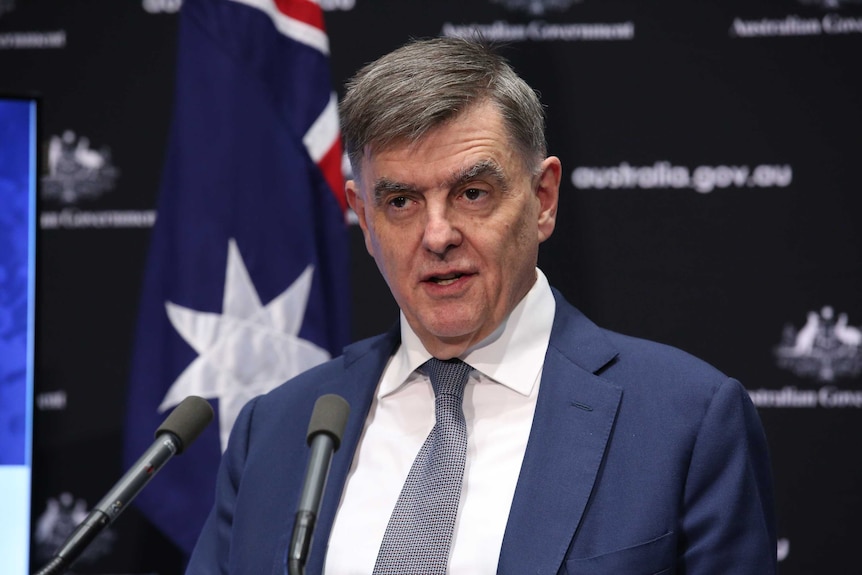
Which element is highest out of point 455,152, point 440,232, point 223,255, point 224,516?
point 455,152

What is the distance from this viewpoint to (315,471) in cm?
144

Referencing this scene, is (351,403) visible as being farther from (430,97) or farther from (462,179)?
(430,97)

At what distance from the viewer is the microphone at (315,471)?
4.34ft

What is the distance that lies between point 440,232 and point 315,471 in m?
0.64

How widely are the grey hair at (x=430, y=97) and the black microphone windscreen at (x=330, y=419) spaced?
626 millimetres

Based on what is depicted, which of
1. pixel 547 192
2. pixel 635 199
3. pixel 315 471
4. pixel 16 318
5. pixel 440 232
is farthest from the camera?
pixel 635 199

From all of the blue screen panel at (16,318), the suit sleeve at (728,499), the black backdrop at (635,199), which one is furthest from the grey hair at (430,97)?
the black backdrop at (635,199)

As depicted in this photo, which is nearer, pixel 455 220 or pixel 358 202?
pixel 455 220

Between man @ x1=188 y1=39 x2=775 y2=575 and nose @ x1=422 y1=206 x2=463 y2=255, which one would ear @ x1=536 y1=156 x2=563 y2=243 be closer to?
man @ x1=188 y1=39 x2=775 y2=575

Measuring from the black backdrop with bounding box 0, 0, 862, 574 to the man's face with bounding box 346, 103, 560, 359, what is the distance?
1.53 m

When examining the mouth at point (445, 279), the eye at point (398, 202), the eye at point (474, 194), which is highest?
the eye at point (474, 194)

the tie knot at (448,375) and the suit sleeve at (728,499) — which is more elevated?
the tie knot at (448,375)

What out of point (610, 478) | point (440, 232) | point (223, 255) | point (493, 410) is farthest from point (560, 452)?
point (223, 255)

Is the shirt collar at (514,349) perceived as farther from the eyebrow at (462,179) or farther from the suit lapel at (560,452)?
the eyebrow at (462,179)
